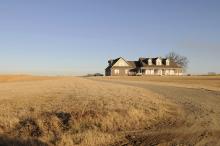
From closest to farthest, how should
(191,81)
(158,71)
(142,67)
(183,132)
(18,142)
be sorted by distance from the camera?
(18,142) < (183,132) < (191,81) < (142,67) < (158,71)

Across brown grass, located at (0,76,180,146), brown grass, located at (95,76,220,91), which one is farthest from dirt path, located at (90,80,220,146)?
brown grass, located at (95,76,220,91)

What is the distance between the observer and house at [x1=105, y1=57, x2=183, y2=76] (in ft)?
369

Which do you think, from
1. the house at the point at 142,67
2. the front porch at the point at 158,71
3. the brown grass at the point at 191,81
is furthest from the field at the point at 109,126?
the front porch at the point at 158,71

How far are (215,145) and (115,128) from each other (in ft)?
15.1

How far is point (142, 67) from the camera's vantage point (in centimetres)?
11181

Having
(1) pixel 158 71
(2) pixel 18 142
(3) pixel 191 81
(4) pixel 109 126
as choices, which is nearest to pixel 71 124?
(4) pixel 109 126

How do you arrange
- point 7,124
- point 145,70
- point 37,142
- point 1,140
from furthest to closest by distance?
point 145,70, point 7,124, point 1,140, point 37,142

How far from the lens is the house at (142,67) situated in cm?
11244

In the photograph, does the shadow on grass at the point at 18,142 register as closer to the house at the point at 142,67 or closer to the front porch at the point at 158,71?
the house at the point at 142,67

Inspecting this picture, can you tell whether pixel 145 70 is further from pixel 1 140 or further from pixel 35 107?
pixel 1 140

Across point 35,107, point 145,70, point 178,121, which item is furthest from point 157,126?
point 145,70

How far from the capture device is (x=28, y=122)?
590 inches

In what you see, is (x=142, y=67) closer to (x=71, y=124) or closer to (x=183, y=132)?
(x=71, y=124)

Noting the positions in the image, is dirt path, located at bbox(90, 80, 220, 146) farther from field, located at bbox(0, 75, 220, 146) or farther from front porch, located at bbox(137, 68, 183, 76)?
front porch, located at bbox(137, 68, 183, 76)
